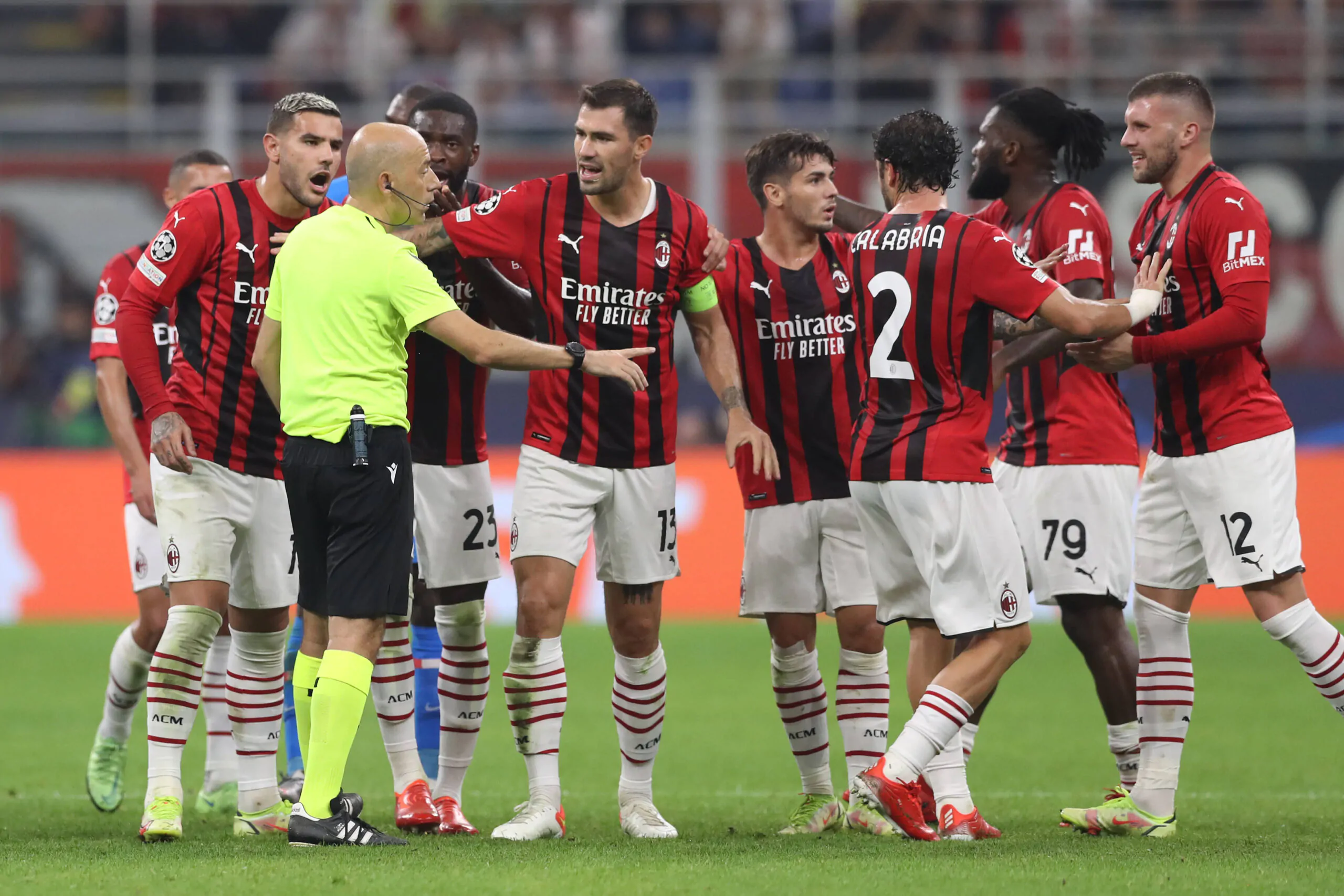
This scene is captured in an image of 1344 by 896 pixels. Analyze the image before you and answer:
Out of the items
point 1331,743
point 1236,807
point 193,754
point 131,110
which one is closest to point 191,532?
point 193,754

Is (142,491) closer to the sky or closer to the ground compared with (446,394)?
closer to the ground

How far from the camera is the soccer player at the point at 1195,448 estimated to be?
6.09 m

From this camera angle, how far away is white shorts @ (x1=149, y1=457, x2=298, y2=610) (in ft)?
20.5

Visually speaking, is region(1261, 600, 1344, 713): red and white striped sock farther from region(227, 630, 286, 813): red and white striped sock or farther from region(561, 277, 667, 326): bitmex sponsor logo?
region(227, 630, 286, 813): red and white striped sock

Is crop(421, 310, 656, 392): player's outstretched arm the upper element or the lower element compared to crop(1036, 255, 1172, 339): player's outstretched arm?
lower

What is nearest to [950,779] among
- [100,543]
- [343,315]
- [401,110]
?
[343,315]

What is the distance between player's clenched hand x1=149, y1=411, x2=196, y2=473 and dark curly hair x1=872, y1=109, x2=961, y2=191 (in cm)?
278

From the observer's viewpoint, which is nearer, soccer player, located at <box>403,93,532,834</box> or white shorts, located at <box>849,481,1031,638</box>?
white shorts, located at <box>849,481,1031,638</box>

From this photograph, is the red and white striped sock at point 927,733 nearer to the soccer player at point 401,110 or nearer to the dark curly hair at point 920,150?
the dark curly hair at point 920,150

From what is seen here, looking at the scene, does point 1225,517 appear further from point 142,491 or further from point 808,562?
point 142,491

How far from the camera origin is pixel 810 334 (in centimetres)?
678

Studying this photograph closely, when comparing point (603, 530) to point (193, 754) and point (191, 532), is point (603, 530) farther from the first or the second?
point (193, 754)

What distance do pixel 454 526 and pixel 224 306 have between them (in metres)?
1.26

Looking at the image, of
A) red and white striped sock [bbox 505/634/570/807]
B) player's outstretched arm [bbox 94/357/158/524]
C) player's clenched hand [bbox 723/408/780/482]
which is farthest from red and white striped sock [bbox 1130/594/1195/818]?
player's outstretched arm [bbox 94/357/158/524]
